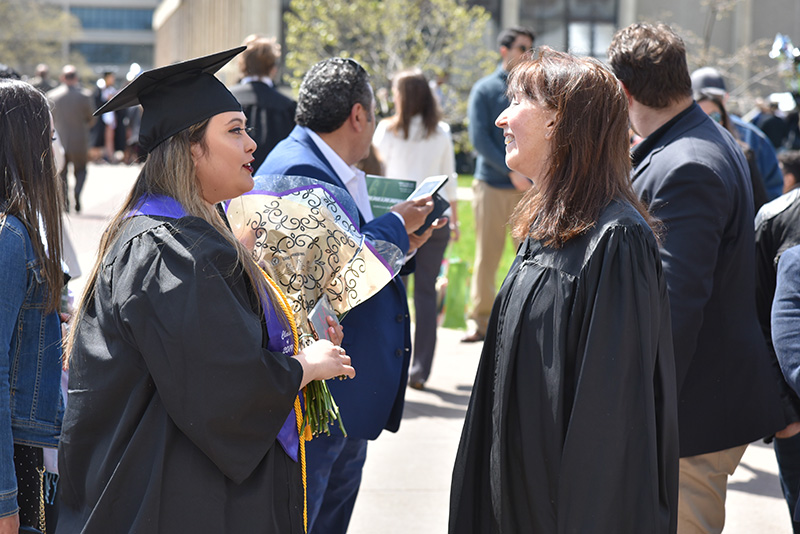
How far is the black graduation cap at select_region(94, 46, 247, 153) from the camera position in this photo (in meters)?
2.51

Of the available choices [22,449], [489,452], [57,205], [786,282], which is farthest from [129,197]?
[786,282]

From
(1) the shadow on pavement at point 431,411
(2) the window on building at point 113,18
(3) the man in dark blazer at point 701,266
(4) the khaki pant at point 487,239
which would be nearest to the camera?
(3) the man in dark blazer at point 701,266

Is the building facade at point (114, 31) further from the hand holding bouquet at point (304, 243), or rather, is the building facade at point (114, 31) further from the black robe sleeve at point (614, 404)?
the black robe sleeve at point (614, 404)

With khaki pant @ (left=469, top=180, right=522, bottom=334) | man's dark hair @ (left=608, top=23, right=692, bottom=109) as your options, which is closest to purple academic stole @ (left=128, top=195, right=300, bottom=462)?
man's dark hair @ (left=608, top=23, right=692, bottom=109)

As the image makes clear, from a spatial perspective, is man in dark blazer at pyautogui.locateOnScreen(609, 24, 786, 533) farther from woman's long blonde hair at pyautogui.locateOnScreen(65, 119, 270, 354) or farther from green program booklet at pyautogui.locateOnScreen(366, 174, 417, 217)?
woman's long blonde hair at pyautogui.locateOnScreen(65, 119, 270, 354)

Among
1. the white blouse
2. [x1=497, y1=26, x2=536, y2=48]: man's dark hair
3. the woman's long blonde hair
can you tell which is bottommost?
the white blouse

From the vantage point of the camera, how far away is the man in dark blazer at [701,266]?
330 cm

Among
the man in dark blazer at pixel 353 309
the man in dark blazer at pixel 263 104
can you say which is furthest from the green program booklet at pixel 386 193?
the man in dark blazer at pixel 263 104

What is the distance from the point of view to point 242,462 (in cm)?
235

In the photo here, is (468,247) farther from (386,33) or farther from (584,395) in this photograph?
(386,33)

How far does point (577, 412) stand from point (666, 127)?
1547 mm

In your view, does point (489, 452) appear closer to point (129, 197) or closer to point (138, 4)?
point (129, 197)

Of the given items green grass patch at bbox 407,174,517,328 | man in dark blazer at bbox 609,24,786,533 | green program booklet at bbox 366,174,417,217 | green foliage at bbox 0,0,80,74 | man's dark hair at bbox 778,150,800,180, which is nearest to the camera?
man in dark blazer at bbox 609,24,786,533

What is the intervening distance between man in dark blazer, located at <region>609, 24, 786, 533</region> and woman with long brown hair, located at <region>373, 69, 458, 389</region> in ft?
11.3
